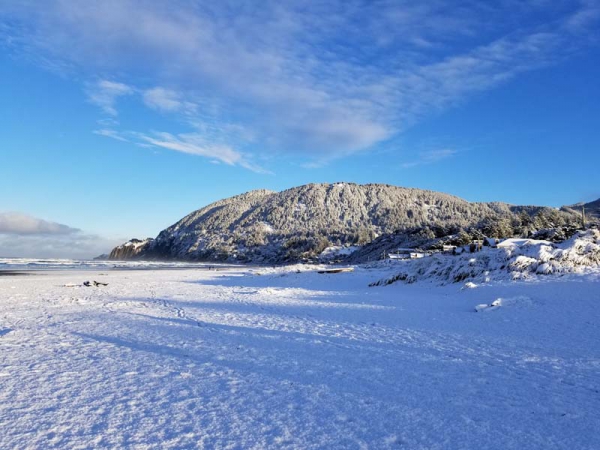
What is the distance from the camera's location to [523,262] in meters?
18.7

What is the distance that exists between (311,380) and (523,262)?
52.8 ft

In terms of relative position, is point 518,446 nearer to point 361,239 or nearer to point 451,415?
point 451,415

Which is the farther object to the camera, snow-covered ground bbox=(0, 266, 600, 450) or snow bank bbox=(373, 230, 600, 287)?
snow bank bbox=(373, 230, 600, 287)

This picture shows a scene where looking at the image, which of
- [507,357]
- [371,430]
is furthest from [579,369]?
[371,430]

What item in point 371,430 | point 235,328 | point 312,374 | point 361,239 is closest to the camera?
point 371,430

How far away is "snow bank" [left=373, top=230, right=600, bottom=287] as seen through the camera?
1770 centimetres

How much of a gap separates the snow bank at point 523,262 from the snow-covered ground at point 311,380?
4540mm

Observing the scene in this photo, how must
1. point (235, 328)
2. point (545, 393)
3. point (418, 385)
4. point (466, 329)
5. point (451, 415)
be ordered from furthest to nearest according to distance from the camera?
1. point (235, 328)
2. point (466, 329)
3. point (418, 385)
4. point (545, 393)
5. point (451, 415)

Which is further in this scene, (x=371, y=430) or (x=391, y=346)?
(x=391, y=346)

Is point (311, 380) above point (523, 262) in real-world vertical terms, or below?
below

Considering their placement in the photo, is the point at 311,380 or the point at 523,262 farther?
the point at 523,262

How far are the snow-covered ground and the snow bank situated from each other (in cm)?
454

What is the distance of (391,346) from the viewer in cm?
880

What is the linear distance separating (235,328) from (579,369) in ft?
26.6
